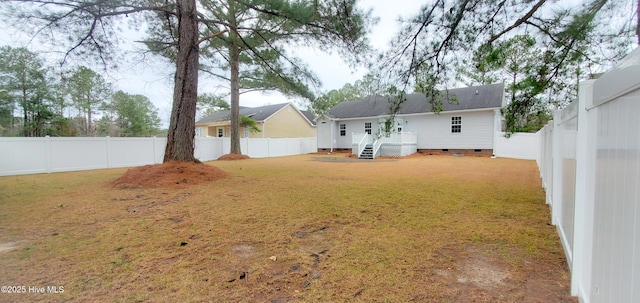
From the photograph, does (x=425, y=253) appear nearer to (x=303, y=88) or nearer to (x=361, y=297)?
(x=361, y=297)

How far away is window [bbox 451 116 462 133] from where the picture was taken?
58.9 ft

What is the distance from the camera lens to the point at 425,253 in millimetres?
2836

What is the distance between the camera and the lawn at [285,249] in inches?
85.5

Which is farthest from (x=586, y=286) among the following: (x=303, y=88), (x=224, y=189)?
(x=303, y=88)

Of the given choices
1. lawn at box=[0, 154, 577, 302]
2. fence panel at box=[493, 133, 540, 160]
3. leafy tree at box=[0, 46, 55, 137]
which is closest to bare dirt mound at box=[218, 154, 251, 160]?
lawn at box=[0, 154, 577, 302]

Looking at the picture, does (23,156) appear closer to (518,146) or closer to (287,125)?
(287,125)

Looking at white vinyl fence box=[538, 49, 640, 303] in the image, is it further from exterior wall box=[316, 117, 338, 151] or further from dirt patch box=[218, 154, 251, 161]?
exterior wall box=[316, 117, 338, 151]

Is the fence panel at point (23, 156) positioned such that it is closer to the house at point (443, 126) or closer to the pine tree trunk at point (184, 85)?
the pine tree trunk at point (184, 85)

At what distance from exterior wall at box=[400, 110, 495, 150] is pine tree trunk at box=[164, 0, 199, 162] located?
1561cm

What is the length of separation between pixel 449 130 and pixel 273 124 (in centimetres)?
1556

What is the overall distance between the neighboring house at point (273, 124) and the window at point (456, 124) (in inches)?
615

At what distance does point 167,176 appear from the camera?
284 inches

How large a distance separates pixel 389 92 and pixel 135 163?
1223 cm

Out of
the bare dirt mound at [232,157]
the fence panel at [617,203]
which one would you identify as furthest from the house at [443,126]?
the fence panel at [617,203]
